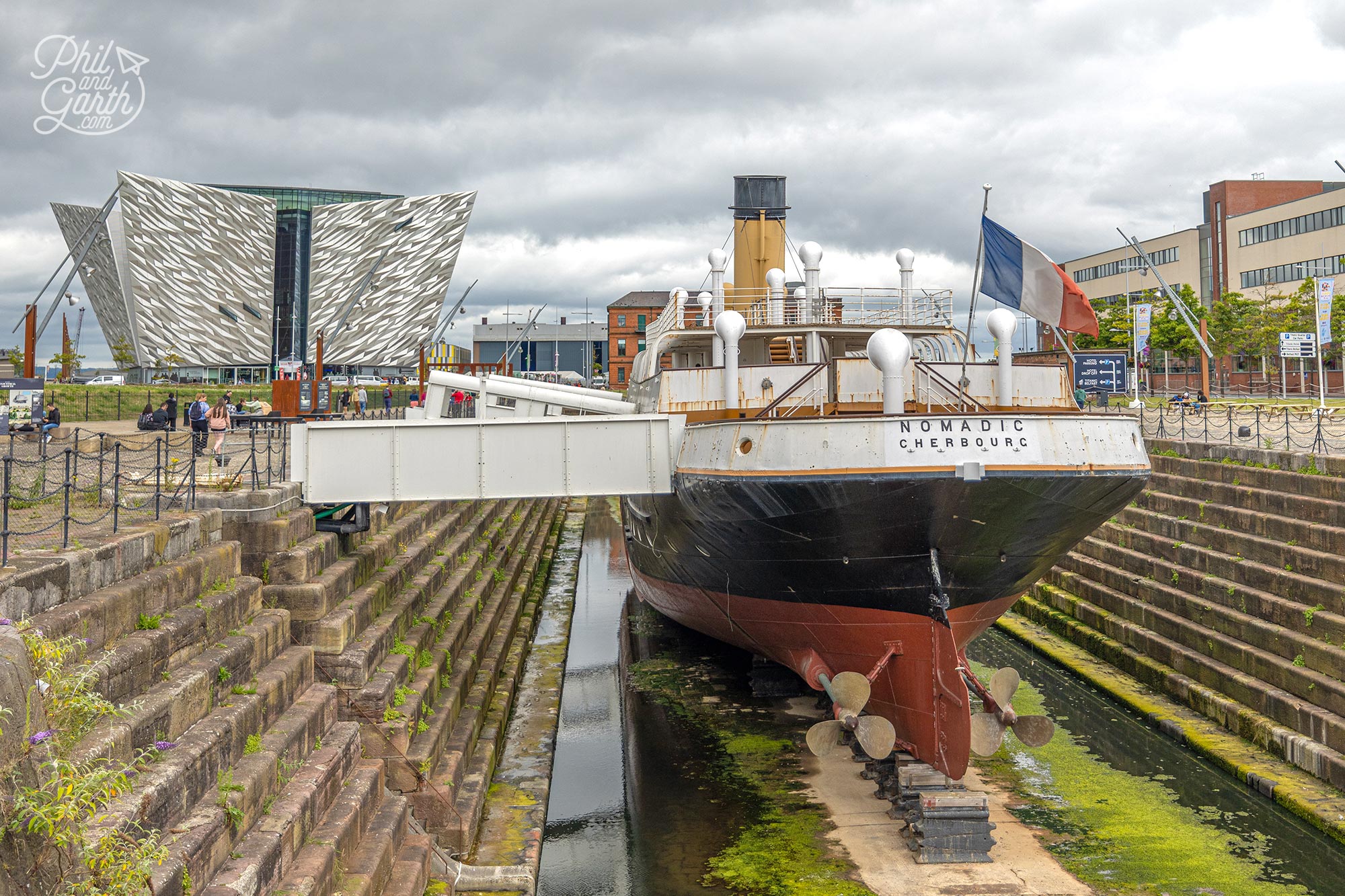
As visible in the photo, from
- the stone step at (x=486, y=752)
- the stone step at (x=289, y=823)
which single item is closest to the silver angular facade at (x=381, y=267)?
the stone step at (x=486, y=752)

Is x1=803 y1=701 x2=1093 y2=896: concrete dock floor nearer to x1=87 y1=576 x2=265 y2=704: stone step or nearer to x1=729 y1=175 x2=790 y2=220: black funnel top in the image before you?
x1=87 y1=576 x2=265 y2=704: stone step

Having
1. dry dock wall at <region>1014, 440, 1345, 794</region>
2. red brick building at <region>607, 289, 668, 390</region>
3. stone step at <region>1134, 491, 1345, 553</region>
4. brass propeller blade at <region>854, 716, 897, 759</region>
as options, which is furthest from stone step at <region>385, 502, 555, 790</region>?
red brick building at <region>607, 289, 668, 390</region>

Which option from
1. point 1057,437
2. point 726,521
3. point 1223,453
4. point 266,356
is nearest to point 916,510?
point 1057,437

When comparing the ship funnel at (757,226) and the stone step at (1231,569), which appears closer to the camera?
the stone step at (1231,569)

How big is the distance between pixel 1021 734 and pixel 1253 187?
241 ft

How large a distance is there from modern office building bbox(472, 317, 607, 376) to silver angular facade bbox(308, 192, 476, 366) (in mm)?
32142

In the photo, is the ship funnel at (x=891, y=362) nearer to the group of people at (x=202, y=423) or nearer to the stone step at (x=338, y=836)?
the stone step at (x=338, y=836)

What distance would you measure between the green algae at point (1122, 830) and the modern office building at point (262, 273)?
8356cm

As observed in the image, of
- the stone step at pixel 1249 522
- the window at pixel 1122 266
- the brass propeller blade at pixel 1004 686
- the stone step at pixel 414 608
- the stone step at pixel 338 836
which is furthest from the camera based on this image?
the window at pixel 1122 266

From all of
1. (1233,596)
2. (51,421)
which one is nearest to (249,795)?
(1233,596)

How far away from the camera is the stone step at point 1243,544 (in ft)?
47.6

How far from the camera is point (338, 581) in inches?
485

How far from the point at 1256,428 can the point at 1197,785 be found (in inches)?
469

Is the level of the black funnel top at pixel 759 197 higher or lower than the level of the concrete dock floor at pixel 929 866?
higher
